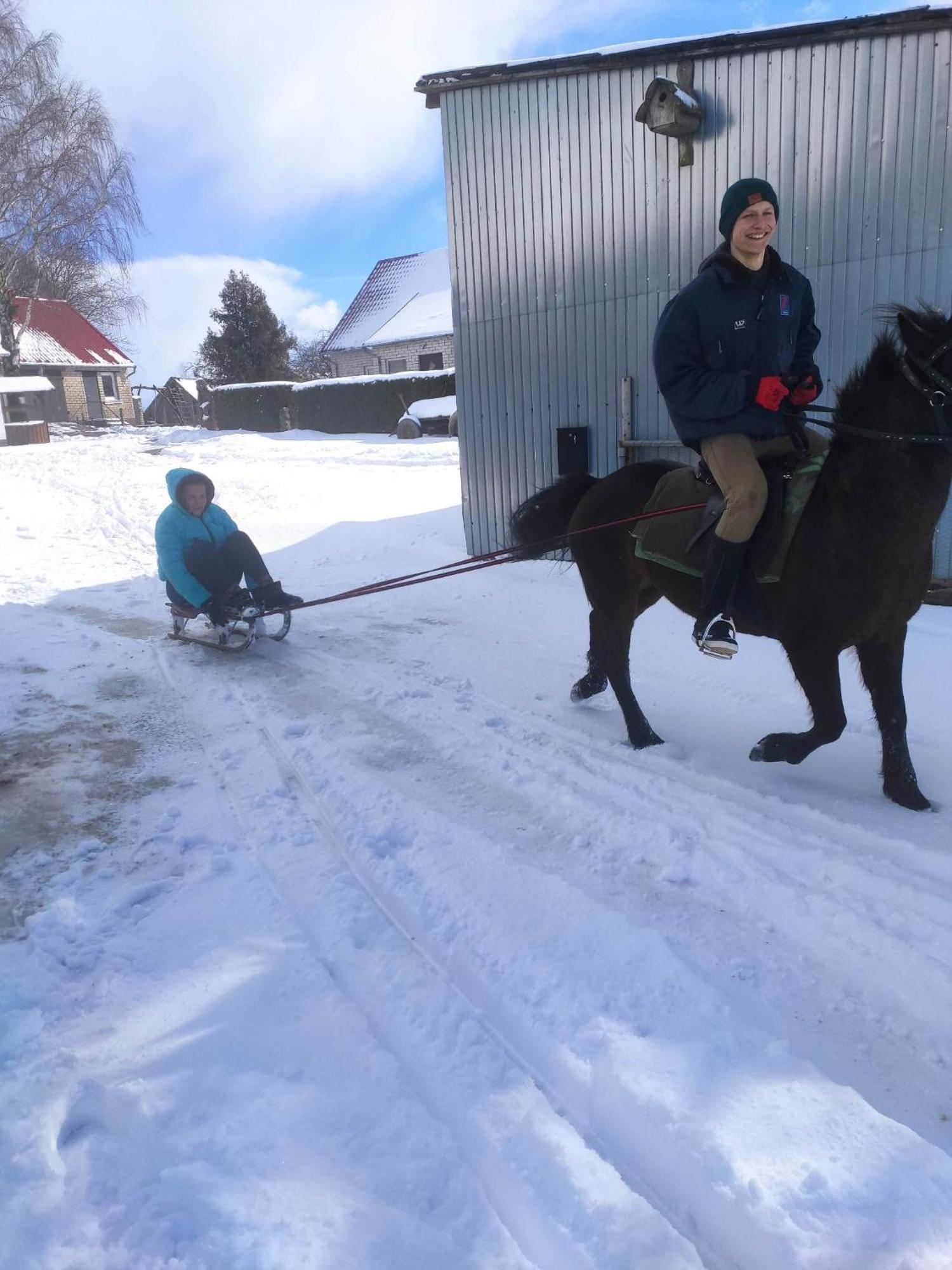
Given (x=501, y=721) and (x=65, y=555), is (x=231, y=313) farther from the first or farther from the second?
(x=501, y=721)

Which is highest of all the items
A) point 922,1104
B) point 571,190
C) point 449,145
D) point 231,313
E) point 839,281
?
point 231,313

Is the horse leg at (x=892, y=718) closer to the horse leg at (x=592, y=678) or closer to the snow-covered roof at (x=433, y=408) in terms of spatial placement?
the horse leg at (x=592, y=678)

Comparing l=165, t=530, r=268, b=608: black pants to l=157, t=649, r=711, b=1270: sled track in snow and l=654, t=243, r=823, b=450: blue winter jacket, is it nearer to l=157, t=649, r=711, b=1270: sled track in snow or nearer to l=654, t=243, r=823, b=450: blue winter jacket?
l=157, t=649, r=711, b=1270: sled track in snow

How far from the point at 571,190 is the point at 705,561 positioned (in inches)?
246

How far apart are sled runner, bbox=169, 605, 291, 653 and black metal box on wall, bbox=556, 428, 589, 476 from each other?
3724 mm

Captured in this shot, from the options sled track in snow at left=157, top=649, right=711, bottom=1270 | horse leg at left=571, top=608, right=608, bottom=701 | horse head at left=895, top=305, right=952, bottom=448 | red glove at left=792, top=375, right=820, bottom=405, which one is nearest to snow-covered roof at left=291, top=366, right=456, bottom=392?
horse leg at left=571, top=608, right=608, bottom=701

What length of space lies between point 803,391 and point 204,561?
4.48 metres

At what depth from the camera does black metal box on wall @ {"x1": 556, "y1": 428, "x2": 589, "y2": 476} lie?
8648mm

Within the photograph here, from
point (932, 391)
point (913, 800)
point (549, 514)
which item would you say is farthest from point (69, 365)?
point (913, 800)

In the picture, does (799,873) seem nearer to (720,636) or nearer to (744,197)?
(720,636)

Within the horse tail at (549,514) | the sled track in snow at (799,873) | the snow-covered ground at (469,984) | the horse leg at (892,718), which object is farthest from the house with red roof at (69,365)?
the horse leg at (892,718)

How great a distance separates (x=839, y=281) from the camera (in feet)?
22.6

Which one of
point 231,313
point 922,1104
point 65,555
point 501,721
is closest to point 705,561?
point 501,721

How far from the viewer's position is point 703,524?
3734 millimetres
